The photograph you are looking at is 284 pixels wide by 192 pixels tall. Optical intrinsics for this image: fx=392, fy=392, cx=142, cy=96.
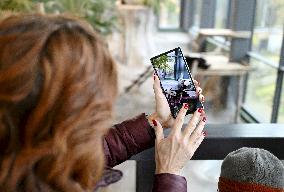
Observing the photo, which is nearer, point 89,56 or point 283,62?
→ point 89,56

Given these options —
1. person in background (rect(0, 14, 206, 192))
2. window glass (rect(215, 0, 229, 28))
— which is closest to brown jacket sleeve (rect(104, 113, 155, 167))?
person in background (rect(0, 14, 206, 192))

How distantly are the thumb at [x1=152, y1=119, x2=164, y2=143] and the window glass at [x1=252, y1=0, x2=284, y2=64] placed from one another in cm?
309

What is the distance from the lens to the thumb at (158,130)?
1005mm

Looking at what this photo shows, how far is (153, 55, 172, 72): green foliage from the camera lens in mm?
1098

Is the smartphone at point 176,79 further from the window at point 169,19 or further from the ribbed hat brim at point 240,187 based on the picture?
the window at point 169,19

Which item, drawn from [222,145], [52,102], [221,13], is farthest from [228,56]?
[52,102]

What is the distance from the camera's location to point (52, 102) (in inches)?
24.1

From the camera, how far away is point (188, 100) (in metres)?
1.08

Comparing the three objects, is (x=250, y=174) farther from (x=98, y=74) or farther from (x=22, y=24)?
(x=22, y=24)

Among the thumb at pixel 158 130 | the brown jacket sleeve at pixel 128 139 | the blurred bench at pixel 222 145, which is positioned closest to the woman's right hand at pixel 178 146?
the thumb at pixel 158 130

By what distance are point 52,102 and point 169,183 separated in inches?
14.6

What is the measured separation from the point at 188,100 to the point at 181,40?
24.0ft

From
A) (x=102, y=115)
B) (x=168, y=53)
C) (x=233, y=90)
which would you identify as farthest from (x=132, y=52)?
(x=102, y=115)

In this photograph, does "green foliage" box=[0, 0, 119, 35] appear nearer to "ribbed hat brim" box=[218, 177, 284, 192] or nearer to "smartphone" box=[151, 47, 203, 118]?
"smartphone" box=[151, 47, 203, 118]
